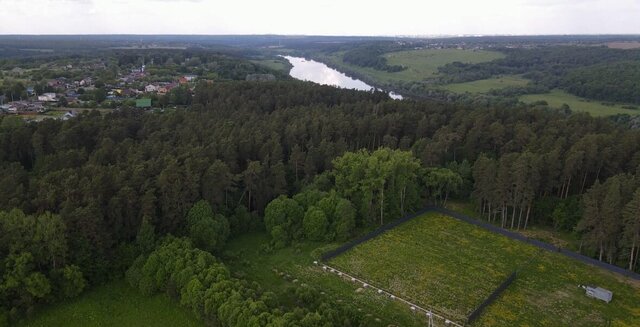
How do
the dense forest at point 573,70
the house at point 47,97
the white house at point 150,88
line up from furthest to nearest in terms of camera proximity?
the dense forest at point 573,70
the white house at point 150,88
the house at point 47,97

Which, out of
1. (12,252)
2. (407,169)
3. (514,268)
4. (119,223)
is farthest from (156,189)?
(514,268)

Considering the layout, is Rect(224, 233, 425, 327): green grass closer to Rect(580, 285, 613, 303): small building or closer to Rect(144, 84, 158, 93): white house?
Rect(580, 285, 613, 303): small building

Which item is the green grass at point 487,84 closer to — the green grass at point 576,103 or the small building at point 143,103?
the green grass at point 576,103

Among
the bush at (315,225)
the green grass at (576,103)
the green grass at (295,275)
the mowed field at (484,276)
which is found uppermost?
the green grass at (576,103)

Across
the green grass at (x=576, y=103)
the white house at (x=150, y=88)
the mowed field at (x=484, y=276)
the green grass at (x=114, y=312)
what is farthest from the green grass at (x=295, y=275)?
the green grass at (x=576, y=103)

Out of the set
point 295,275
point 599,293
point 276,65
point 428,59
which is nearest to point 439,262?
point 599,293

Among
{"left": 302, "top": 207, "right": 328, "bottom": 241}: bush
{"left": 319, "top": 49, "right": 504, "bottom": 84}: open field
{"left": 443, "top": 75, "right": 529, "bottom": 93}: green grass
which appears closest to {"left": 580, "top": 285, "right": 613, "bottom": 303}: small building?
{"left": 302, "top": 207, "right": 328, "bottom": 241}: bush

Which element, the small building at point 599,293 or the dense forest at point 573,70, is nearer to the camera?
the small building at point 599,293

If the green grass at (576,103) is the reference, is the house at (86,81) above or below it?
above
